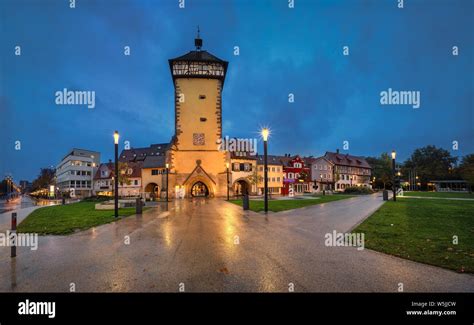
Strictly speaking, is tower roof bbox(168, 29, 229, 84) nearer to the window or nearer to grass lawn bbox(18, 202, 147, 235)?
the window

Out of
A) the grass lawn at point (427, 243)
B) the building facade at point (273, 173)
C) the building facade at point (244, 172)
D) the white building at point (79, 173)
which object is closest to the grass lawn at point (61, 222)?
the grass lawn at point (427, 243)

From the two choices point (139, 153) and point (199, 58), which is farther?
point (139, 153)

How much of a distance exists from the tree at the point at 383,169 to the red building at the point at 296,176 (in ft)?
91.9

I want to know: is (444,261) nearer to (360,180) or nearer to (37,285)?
(37,285)

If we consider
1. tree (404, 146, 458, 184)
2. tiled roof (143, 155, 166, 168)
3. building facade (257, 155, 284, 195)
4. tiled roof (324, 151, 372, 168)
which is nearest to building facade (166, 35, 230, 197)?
tiled roof (143, 155, 166, 168)

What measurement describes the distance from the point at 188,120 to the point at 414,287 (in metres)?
38.1

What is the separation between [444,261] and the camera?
5.41 metres

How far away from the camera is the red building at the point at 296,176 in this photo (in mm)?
61866

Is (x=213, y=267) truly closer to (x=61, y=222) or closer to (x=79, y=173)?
(x=61, y=222)

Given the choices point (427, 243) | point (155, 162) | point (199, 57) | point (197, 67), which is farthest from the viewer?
point (155, 162)

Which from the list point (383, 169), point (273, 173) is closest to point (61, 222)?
point (273, 173)

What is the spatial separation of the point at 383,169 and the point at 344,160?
1615cm

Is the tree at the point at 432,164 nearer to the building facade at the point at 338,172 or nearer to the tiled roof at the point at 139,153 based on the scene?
the building facade at the point at 338,172

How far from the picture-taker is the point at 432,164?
81.1 m
